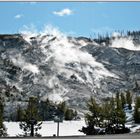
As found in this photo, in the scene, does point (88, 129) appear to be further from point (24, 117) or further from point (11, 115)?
point (11, 115)

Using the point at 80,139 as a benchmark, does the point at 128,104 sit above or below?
above

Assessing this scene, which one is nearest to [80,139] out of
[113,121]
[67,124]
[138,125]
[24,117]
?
[113,121]

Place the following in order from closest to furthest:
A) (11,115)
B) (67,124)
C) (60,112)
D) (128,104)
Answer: (67,124) < (128,104) < (60,112) < (11,115)

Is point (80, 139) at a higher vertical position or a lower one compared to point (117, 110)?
lower

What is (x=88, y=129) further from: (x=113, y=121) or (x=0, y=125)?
(x=0, y=125)

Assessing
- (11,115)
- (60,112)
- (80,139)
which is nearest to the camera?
(80,139)

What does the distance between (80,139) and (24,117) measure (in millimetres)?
40182

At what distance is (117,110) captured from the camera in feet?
225

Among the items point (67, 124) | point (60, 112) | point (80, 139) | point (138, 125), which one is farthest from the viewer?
point (60, 112)

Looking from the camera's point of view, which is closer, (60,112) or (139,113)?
(139,113)

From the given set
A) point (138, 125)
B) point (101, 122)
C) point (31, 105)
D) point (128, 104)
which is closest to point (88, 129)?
point (101, 122)

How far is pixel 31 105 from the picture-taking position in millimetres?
73125

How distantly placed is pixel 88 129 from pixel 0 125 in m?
16.1

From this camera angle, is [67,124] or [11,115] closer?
[67,124]
